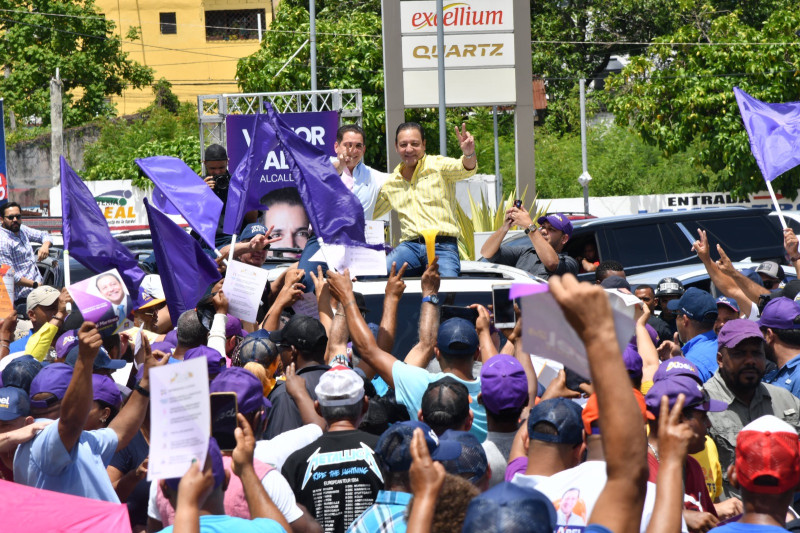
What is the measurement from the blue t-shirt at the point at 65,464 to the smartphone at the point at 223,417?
66 centimetres

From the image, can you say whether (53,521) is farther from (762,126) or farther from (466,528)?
(762,126)

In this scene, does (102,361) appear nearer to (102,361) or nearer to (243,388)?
(102,361)

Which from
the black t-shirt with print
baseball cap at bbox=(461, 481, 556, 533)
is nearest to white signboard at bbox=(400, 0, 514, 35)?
the black t-shirt with print

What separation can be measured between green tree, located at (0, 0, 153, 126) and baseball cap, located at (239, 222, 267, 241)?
36.5 metres

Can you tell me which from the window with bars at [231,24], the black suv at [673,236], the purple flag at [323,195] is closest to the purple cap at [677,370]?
the purple flag at [323,195]

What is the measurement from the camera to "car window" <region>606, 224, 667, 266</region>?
1239 cm

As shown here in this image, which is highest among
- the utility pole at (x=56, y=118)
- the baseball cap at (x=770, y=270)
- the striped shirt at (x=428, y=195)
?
the utility pole at (x=56, y=118)

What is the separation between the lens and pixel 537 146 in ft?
137

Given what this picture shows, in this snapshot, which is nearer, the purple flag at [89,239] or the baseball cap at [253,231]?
the purple flag at [89,239]

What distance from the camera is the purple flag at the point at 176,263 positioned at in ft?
22.7

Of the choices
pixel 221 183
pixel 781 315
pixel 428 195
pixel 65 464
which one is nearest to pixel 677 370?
pixel 781 315

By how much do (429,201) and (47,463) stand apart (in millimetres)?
4224

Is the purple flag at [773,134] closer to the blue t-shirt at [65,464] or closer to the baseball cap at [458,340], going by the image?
the baseball cap at [458,340]

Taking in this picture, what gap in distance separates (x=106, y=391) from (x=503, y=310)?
86.5 inches
